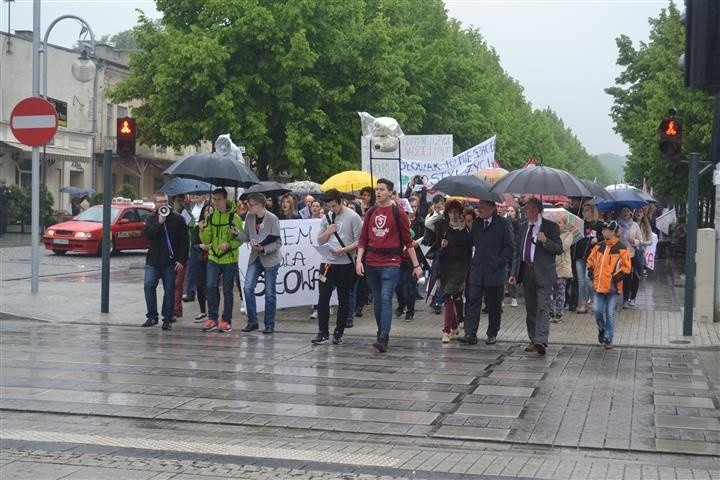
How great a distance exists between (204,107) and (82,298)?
1677cm

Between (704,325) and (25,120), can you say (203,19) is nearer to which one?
(25,120)

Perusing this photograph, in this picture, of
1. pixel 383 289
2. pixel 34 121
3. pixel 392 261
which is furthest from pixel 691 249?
pixel 34 121

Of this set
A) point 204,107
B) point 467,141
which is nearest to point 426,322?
point 204,107

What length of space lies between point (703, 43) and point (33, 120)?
13.2 meters

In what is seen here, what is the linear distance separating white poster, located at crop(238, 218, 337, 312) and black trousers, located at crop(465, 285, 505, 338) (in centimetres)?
346

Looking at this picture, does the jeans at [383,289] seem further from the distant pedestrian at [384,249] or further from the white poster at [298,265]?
the white poster at [298,265]

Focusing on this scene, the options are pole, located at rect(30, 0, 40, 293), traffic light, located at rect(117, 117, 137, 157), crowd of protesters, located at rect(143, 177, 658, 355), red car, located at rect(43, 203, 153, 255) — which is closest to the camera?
crowd of protesters, located at rect(143, 177, 658, 355)

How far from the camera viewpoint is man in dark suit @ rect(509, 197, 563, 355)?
12.2m

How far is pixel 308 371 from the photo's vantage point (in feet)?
35.6

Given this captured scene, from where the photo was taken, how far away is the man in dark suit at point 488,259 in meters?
12.9

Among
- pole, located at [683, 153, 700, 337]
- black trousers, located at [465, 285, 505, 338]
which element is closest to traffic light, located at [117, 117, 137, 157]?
black trousers, located at [465, 285, 505, 338]

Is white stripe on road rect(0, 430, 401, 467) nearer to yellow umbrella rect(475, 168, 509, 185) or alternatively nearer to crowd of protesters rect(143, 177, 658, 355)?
crowd of protesters rect(143, 177, 658, 355)

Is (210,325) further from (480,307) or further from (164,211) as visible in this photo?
(480,307)

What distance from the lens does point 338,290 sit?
42.3ft
